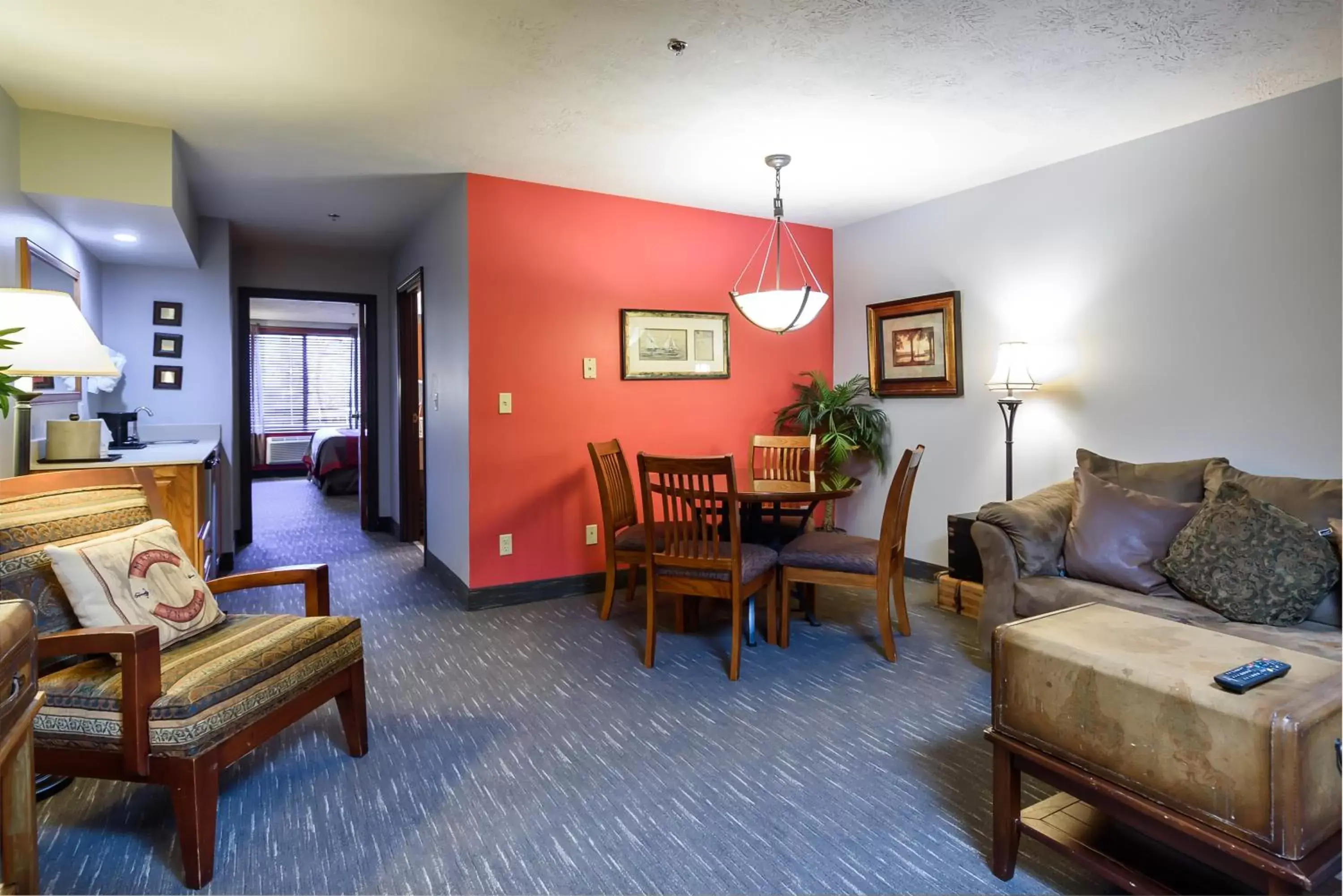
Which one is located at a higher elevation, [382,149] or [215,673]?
[382,149]

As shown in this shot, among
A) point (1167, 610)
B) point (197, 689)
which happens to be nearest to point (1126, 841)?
point (1167, 610)

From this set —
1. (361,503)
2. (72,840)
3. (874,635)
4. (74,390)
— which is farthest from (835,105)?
(361,503)

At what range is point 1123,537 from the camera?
278 centimetres

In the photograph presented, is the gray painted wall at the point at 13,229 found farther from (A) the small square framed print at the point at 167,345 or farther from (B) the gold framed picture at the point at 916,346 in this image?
(B) the gold framed picture at the point at 916,346

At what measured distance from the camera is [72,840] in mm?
1807

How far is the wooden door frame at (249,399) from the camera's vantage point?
518cm

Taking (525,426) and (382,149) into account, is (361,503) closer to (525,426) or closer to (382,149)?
(525,426)

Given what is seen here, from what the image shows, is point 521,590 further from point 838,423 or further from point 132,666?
point 132,666

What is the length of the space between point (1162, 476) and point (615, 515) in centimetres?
244

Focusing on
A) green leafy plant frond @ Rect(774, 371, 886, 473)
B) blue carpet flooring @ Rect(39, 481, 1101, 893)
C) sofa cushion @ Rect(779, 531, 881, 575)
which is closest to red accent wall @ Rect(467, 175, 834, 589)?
green leafy plant frond @ Rect(774, 371, 886, 473)

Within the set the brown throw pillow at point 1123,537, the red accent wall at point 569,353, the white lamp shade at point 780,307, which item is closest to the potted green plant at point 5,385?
the red accent wall at point 569,353

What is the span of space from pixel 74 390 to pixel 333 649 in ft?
9.05

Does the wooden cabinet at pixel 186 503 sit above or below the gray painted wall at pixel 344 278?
below

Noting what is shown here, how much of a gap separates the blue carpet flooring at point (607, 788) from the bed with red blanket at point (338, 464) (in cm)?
532
